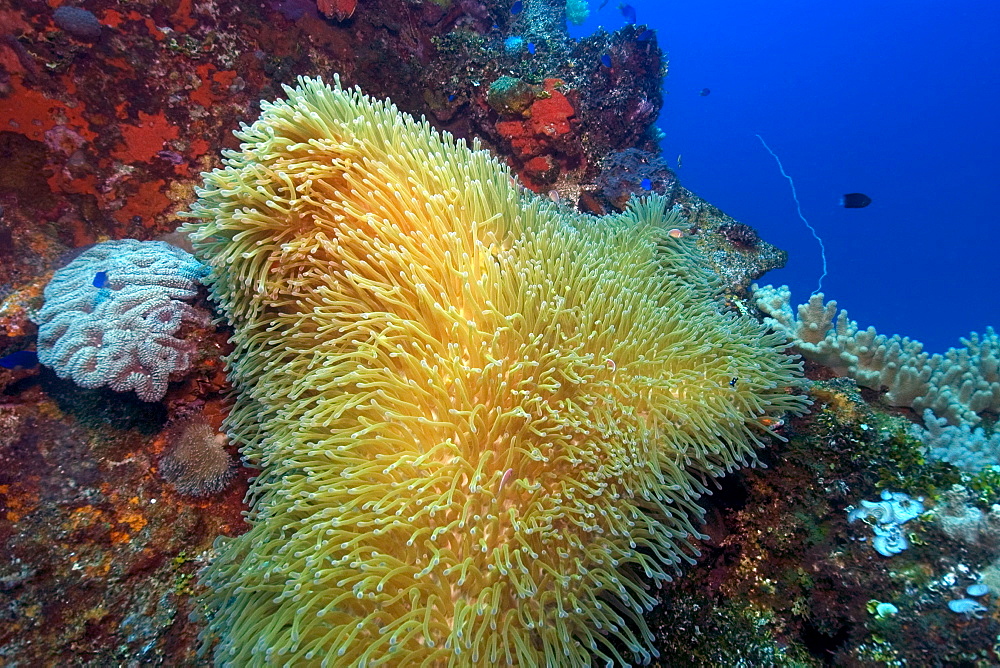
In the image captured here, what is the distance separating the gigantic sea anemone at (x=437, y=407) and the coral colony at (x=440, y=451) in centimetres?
2

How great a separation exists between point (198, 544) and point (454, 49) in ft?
20.5

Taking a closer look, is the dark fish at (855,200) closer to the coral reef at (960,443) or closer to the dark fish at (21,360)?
the coral reef at (960,443)

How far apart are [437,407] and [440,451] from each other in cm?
21

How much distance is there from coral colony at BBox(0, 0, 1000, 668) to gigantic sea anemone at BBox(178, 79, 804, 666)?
2cm

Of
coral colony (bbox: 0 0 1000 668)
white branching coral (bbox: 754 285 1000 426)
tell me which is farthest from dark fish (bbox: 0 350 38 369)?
white branching coral (bbox: 754 285 1000 426)

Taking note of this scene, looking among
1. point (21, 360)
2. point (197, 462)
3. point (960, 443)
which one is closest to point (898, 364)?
point (960, 443)

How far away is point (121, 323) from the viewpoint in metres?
3.05

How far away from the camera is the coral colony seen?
6.84 feet

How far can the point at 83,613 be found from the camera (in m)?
2.63

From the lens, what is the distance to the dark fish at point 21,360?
318 cm

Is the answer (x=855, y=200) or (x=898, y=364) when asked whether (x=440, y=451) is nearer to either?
(x=898, y=364)

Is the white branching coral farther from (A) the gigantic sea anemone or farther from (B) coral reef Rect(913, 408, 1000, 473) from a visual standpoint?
(A) the gigantic sea anemone

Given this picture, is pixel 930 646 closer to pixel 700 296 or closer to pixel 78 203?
pixel 700 296

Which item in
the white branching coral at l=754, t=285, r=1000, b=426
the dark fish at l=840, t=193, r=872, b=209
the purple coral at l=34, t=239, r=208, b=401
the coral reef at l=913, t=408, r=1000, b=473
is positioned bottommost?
the purple coral at l=34, t=239, r=208, b=401
